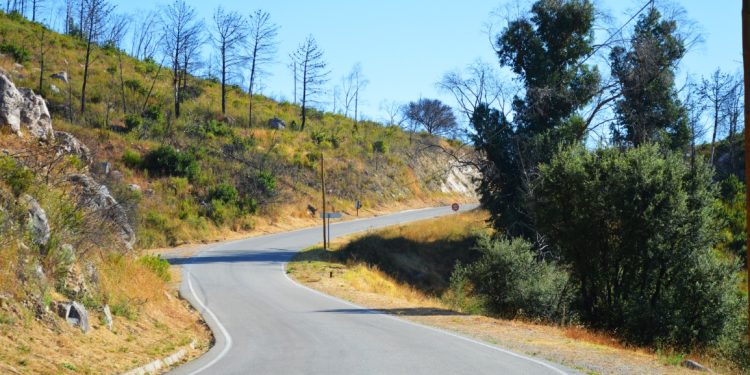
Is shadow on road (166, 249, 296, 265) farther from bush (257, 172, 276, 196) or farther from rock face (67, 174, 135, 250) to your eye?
bush (257, 172, 276, 196)

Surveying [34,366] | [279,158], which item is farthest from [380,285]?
[279,158]

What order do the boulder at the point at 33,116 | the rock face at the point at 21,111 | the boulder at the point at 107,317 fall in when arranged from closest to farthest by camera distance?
the boulder at the point at 107,317 → the rock face at the point at 21,111 → the boulder at the point at 33,116

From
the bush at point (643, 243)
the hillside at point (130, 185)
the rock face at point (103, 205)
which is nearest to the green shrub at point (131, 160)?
the hillside at point (130, 185)

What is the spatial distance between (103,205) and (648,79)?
28.6 meters

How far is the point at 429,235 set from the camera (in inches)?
1781

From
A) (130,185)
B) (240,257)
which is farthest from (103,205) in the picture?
(130,185)

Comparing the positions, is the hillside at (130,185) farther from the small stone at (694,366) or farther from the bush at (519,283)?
the bush at (519,283)

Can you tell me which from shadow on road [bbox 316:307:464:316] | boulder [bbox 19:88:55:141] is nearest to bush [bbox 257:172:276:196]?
boulder [bbox 19:88:55:141]

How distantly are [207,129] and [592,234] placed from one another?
42.8 m

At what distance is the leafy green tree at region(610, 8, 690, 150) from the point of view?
3594cm

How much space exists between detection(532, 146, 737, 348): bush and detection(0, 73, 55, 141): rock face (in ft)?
52.7

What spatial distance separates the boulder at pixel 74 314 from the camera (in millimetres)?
11820

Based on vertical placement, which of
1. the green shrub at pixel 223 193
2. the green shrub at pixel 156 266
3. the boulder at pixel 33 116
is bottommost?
the green shrub at pixel 156 266

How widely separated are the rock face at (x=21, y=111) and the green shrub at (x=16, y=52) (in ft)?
113
